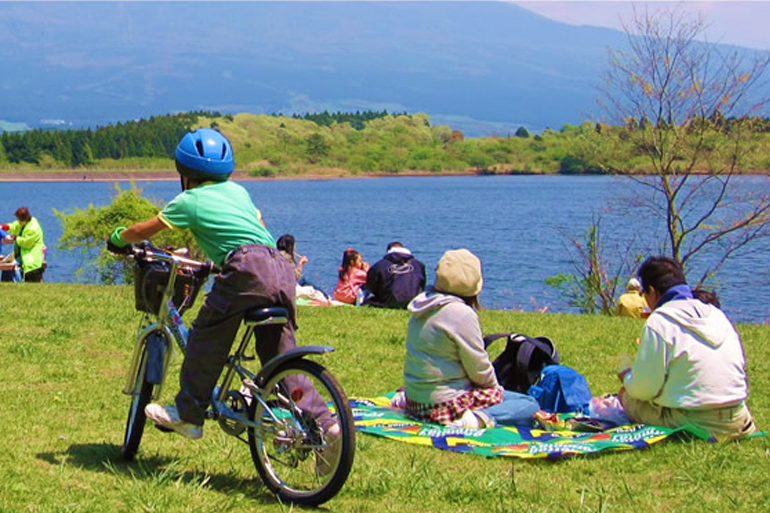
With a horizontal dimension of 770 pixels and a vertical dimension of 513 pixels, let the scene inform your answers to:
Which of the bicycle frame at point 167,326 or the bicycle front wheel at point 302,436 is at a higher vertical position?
the bicycle frame at point 167,326

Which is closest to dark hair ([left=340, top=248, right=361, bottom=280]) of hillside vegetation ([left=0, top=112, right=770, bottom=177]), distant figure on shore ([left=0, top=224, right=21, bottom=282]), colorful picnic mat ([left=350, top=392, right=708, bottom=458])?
distant figure on shore ([left=0, top=224, right=21, bottom=282])

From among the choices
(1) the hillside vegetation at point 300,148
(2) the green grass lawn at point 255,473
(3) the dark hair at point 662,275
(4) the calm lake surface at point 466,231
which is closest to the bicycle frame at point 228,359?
(2) the green grass lawn at point 255,473

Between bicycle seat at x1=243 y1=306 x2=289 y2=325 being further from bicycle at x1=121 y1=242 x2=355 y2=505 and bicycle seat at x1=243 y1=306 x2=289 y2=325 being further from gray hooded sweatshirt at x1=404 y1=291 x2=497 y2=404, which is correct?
gray hooded sweatshirt at x1=404 y1=291 x2=497 y2=404

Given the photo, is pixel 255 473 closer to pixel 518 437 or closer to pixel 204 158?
pixel 204 158

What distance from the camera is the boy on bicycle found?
486 cm

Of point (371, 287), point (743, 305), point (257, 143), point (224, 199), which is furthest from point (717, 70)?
point (257, 143)

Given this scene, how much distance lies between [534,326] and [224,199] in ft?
26.3

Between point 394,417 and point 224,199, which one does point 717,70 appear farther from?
point 224,199

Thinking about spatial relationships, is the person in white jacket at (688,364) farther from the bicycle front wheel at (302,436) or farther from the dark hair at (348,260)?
the dark hair at (348,260)

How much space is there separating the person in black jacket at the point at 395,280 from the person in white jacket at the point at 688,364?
8.01 metres

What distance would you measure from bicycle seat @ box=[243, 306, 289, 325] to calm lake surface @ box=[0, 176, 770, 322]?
19.6 meters

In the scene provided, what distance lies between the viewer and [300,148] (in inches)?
5743

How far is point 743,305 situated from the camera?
26.5 meters

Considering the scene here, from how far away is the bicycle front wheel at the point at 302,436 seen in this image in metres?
4.63
